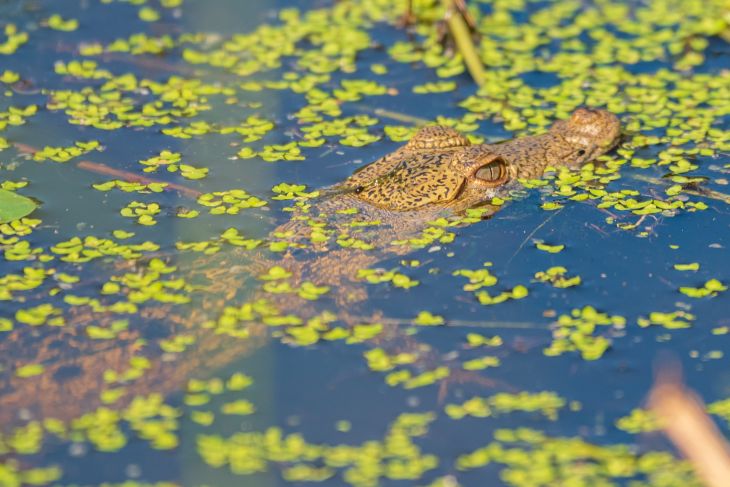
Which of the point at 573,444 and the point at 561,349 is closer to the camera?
the point at 573,444

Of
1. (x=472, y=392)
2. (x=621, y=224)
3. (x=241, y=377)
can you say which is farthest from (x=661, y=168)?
(x=241, y=377)

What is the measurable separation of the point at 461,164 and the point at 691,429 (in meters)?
2.19

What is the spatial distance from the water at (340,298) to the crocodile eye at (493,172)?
0.53ft

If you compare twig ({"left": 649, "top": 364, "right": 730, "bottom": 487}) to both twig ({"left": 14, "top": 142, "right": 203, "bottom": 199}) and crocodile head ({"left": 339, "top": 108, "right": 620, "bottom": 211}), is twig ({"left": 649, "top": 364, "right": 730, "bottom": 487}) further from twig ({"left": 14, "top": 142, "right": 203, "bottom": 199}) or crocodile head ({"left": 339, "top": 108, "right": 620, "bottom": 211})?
twig ({"left": 14, "top": 142, "right": 203, "bottom": 199})

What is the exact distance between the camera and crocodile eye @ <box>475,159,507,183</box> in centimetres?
595

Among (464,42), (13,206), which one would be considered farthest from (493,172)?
(13,206)

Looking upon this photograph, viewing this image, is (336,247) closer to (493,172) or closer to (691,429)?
(493,172)

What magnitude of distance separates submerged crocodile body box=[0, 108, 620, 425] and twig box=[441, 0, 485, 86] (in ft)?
3.30

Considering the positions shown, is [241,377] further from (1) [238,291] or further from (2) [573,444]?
(2) [573,444]

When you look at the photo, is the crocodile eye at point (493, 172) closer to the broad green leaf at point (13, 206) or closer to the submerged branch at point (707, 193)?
the submerged branch at point (707, 193)

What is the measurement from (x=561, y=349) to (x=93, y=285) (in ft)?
7.26

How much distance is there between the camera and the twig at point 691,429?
3.89 metres

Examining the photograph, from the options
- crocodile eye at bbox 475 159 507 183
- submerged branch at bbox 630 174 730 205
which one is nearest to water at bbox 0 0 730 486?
submerged branch at bbox 630 174 730 205

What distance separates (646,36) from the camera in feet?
26.0
